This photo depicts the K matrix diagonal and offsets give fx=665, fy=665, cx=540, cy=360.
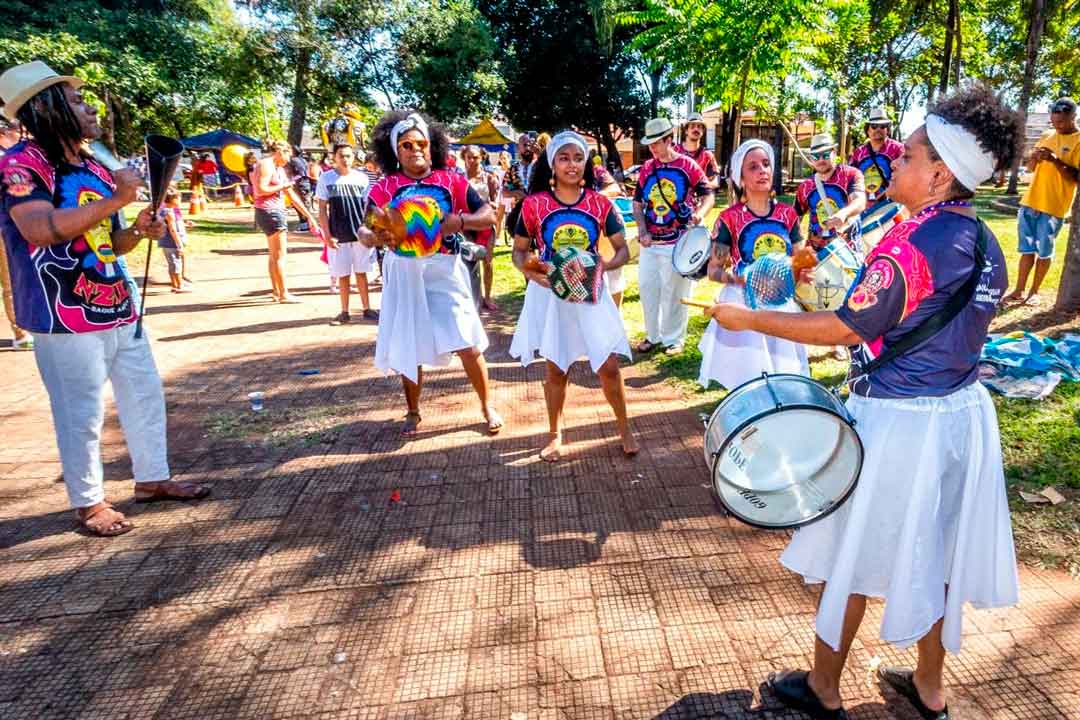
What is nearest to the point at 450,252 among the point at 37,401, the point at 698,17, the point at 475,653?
the point at 475,653

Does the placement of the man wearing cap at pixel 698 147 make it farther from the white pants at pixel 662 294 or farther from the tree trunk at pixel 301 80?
the tree trunk at pixel 301 80

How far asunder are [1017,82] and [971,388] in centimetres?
4296

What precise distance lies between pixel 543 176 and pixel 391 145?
1129 mm

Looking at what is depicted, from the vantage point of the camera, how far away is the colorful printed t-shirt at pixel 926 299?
1948mm

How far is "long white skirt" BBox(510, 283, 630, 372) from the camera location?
4398 millimetres

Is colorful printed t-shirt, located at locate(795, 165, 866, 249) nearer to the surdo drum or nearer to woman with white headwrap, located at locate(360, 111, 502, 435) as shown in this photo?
woman with white headwrap, located at locate(360, 111, 502, 435)

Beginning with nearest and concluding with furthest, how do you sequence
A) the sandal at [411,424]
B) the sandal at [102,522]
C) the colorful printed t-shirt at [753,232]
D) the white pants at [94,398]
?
1. the white pants at [94,398]
2. the sandal at [102,522]
3. the colorful printed t-shirt at [753,232]
4. the sandal at [411,424]

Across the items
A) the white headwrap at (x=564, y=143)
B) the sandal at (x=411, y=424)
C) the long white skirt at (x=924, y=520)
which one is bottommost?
the sandal at (x=411, y=424)

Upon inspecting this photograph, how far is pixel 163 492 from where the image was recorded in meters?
4.23

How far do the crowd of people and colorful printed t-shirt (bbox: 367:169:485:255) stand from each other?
0.02 m

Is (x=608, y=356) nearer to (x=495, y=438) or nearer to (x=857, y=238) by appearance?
(x=495, y=438)

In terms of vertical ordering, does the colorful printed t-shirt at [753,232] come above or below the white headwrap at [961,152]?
below

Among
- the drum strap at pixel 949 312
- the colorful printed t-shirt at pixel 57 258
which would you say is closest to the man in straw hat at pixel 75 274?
the colorful printed t-shirt at pixel 57 258

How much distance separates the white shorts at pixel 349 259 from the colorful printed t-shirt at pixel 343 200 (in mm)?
147
